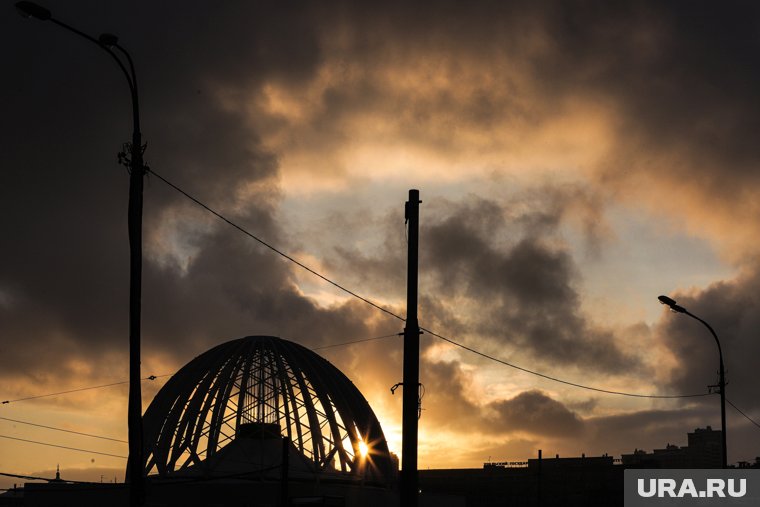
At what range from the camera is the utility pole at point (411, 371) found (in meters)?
20.2

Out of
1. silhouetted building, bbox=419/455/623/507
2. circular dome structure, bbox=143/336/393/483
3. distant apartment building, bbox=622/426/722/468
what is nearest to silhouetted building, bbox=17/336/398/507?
circular dome structure, bbox=143/336/393/483

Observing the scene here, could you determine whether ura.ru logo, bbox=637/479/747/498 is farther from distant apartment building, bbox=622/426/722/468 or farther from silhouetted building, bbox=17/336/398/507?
distant apartment building, bbox=622/426/722/468

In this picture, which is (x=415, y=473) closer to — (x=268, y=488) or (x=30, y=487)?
(x=268, y=488)

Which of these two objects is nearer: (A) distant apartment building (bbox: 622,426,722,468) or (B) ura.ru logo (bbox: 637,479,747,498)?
(B) ura.ru logo (bbox: 637,479,747,498)

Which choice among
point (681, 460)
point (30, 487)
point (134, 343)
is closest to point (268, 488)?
point (30, 487)

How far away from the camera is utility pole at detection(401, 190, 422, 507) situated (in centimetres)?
2025

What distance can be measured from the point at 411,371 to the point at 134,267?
6.52m

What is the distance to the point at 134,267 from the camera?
70.7 feet

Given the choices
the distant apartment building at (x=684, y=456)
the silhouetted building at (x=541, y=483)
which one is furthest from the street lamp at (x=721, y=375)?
the distant apartment building at (x=684, y=456)

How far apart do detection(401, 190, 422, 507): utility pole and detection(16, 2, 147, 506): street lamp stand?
18.4 feet

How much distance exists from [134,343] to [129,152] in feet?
14.5

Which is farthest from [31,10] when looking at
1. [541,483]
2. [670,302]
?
[541,483]

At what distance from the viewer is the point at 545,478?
141875 mm

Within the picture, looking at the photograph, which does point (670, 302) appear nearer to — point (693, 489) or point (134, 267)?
point (134, 267)
